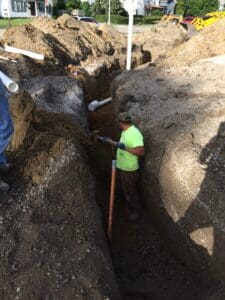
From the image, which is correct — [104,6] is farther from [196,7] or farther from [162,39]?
[162,39]

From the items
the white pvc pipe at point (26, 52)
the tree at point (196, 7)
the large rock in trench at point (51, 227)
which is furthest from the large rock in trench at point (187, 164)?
the tree at point (196, 7)

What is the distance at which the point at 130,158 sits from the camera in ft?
20.4

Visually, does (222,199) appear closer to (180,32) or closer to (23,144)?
(23,144)

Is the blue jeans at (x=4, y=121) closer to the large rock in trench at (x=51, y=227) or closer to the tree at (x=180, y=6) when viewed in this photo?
the large rock in trench at (x=51, y=227)

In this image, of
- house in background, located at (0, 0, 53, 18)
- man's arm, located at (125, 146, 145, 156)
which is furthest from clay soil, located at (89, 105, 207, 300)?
house in background, located at (0, 0, 53, 18)

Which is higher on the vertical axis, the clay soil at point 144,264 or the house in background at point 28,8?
the clay soil at point 144,264

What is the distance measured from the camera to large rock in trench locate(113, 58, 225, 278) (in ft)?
16.4

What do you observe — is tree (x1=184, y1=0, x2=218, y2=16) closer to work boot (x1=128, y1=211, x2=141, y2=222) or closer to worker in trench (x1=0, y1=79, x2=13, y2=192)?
work boot (x1=128, y1=211, x2=141, y2=222)

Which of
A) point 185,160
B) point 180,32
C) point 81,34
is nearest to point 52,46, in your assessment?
point 81,34

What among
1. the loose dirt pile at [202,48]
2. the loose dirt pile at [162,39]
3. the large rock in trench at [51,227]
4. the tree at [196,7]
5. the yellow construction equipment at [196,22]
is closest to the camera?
the large rock in trench at [51,227]

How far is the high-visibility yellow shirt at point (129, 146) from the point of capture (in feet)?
20.0

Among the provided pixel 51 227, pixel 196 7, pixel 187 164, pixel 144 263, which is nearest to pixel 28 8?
pixel 196 7

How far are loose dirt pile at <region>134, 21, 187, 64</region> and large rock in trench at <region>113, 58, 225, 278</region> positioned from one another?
28.1 feet

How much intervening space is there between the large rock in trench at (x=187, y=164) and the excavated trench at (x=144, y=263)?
0.20 metres
